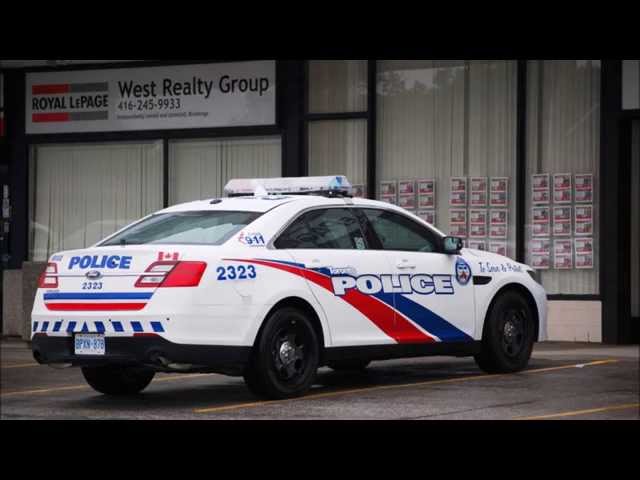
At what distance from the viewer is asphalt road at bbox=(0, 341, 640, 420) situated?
346 inches

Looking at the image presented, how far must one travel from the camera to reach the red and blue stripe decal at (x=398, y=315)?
32.6 feet

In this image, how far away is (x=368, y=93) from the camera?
1819cm

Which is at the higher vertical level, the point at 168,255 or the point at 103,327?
the point at 168,255

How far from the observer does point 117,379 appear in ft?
33.9

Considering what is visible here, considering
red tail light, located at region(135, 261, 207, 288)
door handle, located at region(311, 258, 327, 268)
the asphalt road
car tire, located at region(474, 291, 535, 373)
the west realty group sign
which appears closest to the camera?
the asphalt road

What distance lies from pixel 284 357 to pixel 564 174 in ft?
27.9

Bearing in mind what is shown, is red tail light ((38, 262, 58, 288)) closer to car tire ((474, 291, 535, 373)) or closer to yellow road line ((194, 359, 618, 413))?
yellow road line ((194, 359, 618, 413))

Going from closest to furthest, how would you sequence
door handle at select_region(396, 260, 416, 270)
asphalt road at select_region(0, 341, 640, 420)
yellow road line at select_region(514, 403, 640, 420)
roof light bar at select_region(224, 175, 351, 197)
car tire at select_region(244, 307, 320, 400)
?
yellow road line at select_region(514, 403, 640, 420) → asphalt road at select_region(0, 341, 640, 420) → car tire at select_region(244, 307, 320, 400) → door handle at select_region(396, 260, 416, 270) → roof light bar at select_region(224, 175, 351, 197)

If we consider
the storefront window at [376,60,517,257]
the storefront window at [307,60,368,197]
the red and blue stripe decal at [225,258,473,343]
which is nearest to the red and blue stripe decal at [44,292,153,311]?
the red and blue stripe decal at [225,258,473,343]

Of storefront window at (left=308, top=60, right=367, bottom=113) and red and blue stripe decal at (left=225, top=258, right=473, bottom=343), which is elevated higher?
storefront window at (left=308, top=60, right=367, bottom=113)

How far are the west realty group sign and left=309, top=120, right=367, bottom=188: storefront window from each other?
0.73 metres

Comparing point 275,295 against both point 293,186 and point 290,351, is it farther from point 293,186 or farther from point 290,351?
point 293,186

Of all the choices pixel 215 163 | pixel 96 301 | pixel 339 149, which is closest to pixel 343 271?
pixel 96 301
